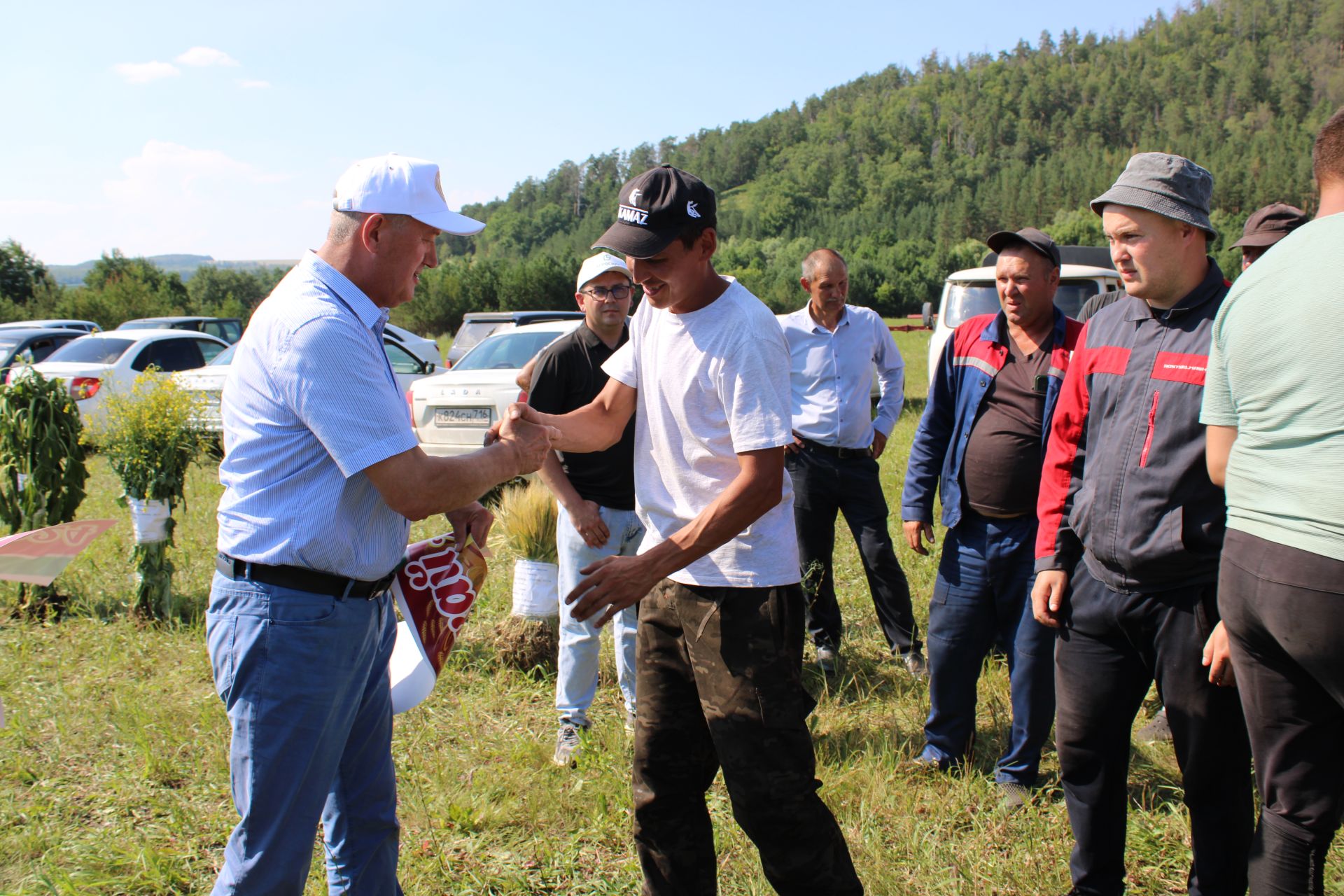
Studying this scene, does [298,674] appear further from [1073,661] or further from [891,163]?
[891,163]

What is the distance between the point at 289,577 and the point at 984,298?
33.9 ft

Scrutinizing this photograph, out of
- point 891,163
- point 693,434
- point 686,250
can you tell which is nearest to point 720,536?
point 693,434

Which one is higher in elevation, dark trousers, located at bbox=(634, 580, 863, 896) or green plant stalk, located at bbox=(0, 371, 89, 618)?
green plant stalk, located at bbox=(0, 371, 89, 618)

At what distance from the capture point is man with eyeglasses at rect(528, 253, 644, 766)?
3738 millimetres

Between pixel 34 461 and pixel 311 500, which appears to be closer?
pixel 311 500

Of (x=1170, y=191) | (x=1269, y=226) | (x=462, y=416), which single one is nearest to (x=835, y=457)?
(x=1269, y=226)

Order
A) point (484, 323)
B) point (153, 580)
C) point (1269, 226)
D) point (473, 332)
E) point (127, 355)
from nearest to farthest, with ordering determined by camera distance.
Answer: point (1269, 226)
point (153, 580)
point (127, 355)
point (473, 332)
point (484, 323)

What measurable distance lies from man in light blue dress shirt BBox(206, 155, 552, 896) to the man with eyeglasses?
1597 millimetres

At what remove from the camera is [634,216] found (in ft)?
7.29

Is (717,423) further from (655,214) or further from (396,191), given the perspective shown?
(396,191)

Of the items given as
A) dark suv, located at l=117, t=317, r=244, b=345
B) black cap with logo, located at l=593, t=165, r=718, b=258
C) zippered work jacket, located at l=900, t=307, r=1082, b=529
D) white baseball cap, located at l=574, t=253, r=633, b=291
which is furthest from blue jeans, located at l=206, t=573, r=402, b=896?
dark suv, located at l=117, t=317, r=244, b=345

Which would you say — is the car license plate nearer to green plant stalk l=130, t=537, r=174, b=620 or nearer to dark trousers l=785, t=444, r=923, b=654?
green plant stalk l=130, t=537, r=174, b=620

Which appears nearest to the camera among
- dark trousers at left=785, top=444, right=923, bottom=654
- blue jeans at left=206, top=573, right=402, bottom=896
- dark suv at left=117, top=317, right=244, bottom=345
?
blue jeans at left=206, top=573, right=402, bottom=896

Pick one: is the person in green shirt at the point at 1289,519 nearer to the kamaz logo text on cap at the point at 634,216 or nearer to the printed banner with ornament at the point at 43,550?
the kamaz logo text on cap at the point at 634,216
